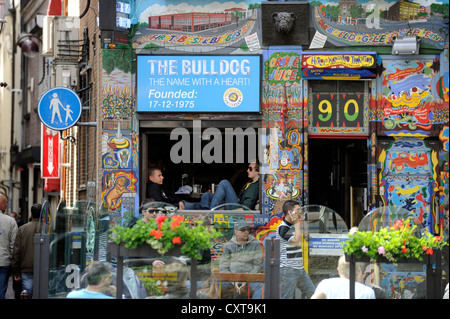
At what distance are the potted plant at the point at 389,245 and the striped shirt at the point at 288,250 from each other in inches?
41.4

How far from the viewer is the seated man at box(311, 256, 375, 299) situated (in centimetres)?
777

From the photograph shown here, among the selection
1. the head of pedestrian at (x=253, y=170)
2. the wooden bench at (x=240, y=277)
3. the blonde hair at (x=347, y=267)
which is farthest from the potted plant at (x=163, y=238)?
the head of pedestrian at (x=253, y=170)

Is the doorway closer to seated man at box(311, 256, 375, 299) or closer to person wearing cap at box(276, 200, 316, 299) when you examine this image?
person wearing cap at box(276, 200, 316, 299)

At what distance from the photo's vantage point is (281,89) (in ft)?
45.5

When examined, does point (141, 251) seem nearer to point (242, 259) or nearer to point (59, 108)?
point (242, 259)

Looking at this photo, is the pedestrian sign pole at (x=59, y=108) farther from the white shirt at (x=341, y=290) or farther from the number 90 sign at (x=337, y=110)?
the white shirt at (x=341, y=290)

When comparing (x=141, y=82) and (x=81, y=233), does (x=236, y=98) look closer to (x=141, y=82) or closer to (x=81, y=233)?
(x=141, y=82)

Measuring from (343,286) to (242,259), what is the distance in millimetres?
1560

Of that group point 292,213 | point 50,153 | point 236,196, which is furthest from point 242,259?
point 50,153

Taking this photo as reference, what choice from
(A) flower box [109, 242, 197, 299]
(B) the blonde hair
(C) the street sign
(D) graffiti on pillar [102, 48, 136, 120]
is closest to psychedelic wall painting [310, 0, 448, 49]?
(D) graffiti on pillar [102, 48, 136, 120]

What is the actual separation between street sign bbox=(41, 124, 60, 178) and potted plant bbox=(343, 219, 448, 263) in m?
13.5

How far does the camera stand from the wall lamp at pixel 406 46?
44.8 ft

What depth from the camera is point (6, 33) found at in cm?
3203
